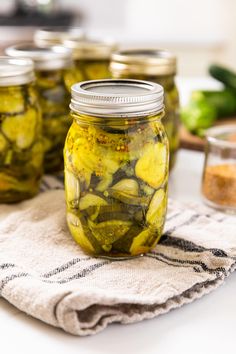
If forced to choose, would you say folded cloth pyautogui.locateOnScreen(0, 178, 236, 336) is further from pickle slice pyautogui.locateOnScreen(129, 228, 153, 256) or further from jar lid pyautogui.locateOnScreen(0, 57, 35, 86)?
jar lid pyautogui.locateOnScreen(0, 57, 35, 86)

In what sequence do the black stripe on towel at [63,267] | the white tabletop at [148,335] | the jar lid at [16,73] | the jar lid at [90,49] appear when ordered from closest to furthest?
the white tabletop at [148,335], the black stripe on towel at [63,267], the jar lid at [16,73], the jar lid at [90,49]

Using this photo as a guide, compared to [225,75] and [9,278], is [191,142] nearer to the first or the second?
[225,75]

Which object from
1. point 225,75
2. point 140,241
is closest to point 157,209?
point 140,241

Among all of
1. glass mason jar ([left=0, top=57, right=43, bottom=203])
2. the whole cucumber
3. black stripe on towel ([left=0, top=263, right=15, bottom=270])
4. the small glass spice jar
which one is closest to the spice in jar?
the small glass spice jar

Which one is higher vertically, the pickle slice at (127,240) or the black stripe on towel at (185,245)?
the pickle slice at (127,240)

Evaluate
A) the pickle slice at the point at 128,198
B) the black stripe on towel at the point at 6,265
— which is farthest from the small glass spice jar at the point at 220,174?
the black stripe on towel at the point at 6,265

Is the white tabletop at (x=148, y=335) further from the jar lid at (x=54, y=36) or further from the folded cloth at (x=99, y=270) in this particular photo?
the jar lid at (x=54, y=36)
